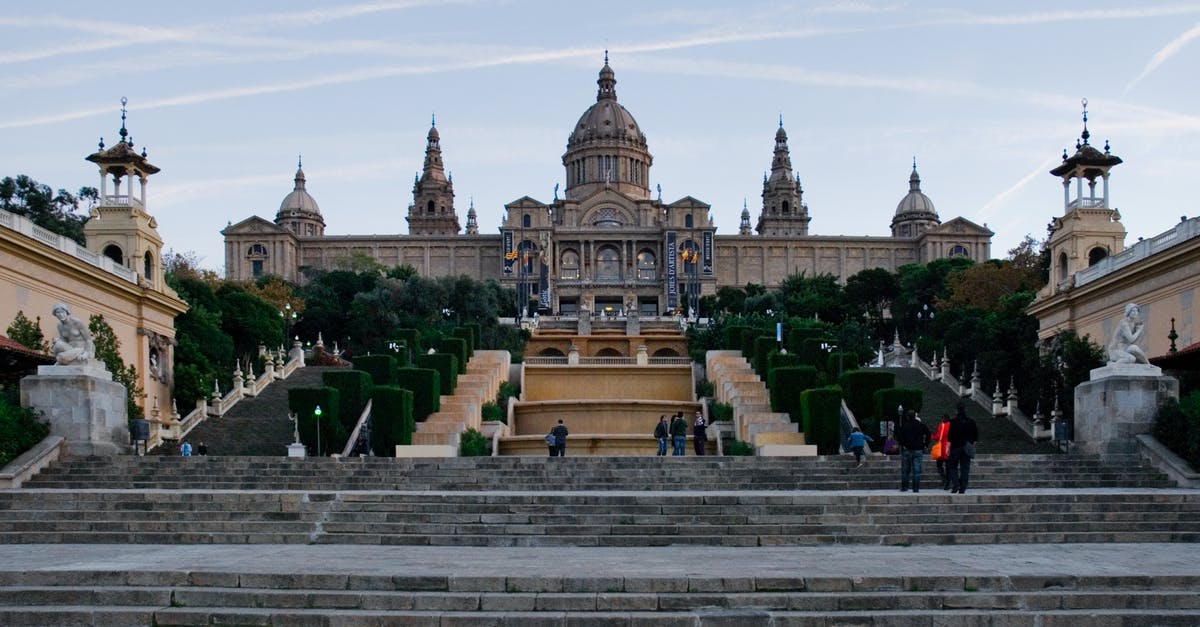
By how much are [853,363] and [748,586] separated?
34734 mm

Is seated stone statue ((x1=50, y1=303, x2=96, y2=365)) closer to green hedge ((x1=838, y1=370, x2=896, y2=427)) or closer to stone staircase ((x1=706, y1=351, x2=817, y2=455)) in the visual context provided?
stone staircase ((x1=706, y1=351, x2=817, y2=455))

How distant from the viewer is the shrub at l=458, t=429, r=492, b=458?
38594 mm

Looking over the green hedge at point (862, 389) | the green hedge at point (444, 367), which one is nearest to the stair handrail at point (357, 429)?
the green hedge at point (444, 367)

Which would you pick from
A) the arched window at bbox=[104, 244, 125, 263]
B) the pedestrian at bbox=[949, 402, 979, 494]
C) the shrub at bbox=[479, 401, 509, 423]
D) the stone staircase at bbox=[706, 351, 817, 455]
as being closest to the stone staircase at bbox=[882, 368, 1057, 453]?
the stone staircase at bbox=[706, 351, 817, 455]

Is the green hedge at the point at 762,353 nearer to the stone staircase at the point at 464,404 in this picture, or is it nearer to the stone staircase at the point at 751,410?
the stone staircase at the point at 751,410

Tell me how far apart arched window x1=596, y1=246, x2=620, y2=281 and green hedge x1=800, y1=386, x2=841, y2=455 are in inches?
3917

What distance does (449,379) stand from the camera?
45.8 metres

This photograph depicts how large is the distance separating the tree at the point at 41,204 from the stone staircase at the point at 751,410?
3712 cm

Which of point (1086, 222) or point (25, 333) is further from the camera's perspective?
point (1086, 222)

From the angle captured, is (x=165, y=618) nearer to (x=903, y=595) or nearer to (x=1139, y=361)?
(x=903, y=595)

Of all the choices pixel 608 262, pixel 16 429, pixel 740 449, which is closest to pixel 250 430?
pixel 740 449

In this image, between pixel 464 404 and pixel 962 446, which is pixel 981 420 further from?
pixel 962 446

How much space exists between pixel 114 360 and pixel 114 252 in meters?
13.8

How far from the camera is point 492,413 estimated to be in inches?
1751
